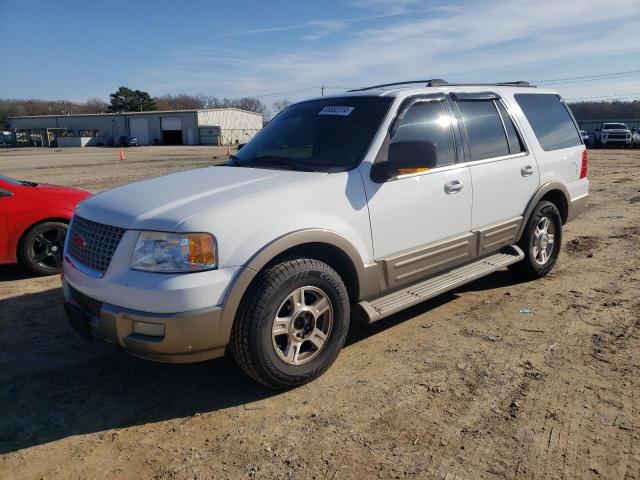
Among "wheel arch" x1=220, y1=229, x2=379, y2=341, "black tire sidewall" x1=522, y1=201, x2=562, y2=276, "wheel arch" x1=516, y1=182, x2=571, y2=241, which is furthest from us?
"black tire sidewall" x1=522, y1=201, x2=562, y2=276

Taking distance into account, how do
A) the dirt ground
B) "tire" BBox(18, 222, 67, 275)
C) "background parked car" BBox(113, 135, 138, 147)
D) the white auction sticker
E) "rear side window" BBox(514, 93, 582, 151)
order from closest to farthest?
the dirt ground < the white auction sticker < "rear side window" BBox(514, 93, 582, 151) < "tire" BBox(18, 222, 67, 275) < "background parked car" BBox(113, 135, 138, 147)

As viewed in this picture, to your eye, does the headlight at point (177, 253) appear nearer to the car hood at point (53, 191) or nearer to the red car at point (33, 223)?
the red car at point (33, 223)

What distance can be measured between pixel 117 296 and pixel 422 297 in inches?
87.0

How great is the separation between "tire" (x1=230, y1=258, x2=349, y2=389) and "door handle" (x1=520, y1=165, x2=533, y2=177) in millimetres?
2534

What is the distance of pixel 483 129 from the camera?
4707 mm

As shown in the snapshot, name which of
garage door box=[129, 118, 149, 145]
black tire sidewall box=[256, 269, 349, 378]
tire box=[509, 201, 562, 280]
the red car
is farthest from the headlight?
garage door box=[129, 118, 149, 145]

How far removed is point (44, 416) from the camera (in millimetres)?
3154

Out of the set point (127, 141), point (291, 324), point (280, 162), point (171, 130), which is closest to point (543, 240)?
point (280, 162)

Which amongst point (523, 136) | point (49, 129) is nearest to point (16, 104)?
point (49, 129)

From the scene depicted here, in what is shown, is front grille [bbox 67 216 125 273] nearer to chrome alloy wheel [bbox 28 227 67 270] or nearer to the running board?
the running board

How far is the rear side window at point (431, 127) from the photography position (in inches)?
161

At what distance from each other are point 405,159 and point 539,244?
2.65 meters

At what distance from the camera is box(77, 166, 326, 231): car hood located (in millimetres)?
3041

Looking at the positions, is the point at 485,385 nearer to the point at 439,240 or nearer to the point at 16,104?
the point at 439,240
